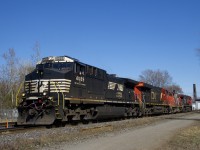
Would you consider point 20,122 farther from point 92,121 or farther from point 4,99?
point 4,99

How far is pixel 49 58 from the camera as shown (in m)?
19.6

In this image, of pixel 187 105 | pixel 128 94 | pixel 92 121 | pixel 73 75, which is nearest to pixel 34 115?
pixel 73 75

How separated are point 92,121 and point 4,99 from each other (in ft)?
83.2

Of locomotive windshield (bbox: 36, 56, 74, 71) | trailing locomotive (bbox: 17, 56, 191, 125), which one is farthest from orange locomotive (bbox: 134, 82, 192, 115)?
locomotive windshield (bbox: 36, 56, 74, 71)

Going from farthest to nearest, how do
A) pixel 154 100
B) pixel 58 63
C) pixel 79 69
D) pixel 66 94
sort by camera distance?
pixel 154 100 → pixel 79 69 → pixel 58 63 → pixel 66 94

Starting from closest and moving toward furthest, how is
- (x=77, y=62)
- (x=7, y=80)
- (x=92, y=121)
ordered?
1. (x=77, y=62)
2. (x=92, y=121)
3. (x=7, y=80)

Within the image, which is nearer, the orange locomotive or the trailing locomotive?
the trailing locomotive

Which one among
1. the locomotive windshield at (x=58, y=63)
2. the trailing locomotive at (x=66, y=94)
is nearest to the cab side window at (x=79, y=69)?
the trailing locomotive at (x=66, y=94)

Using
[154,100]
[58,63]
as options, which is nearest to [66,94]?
[58,63]

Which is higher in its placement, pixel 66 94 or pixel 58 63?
pixel 58 63

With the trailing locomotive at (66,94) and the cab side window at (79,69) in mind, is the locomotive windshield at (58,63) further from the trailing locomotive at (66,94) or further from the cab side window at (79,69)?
the cab side window at (79,69)

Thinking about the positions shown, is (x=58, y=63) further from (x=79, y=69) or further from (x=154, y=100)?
(x=154, y=100)

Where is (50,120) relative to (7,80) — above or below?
below

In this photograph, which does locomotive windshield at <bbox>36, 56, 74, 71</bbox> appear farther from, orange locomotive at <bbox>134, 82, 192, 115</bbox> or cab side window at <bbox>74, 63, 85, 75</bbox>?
orange locomotive at <bbox>134, 82, 192, 115</bbox>
